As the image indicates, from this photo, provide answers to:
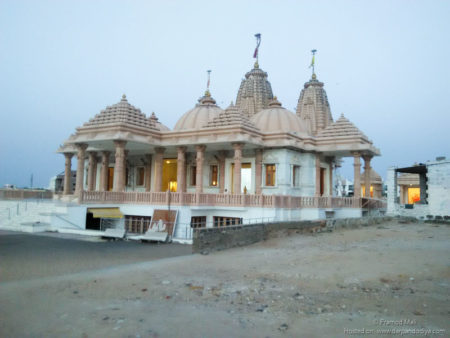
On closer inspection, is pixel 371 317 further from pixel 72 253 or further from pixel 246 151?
pixel 246 151

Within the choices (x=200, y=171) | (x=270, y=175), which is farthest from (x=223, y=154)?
(x=270, y=175)

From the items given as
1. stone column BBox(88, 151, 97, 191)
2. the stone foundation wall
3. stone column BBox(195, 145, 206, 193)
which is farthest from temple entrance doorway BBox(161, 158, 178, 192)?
the stone foundation wall

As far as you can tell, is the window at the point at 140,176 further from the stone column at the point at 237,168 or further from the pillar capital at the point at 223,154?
the stone column at the point at 237,168

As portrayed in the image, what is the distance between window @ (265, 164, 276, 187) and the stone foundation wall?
18.5 feet

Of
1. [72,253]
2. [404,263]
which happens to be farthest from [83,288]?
[404,263]

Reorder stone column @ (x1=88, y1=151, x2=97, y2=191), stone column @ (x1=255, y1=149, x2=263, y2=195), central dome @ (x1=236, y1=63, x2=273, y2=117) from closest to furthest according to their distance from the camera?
1. stone column @ (x1=255, y1=149, x2=263, y2=195)
2. stone column @ (x1=88, y1=151, x2=97, y2=191)
3. central dome @ (x1=236, y1=63, x2=273, y2=117)

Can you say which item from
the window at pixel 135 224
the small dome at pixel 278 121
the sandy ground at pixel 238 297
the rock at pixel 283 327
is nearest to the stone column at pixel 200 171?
the window at pixel 135 224

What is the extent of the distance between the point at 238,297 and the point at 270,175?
16768mm

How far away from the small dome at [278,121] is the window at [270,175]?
236 cm

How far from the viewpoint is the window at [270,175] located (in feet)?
74.6

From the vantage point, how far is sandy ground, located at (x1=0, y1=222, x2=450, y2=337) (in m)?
4.93

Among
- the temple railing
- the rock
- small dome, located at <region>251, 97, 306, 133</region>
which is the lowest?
the rock

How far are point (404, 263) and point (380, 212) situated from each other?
1733cm

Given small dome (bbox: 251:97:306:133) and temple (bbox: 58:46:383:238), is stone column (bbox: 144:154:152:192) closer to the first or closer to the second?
temple (bbox: 58:46:383:238)
